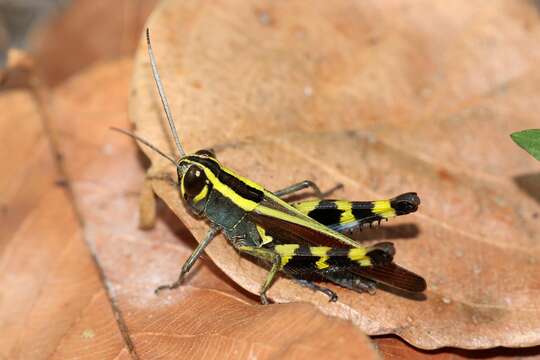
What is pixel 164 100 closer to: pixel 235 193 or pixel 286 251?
pixel 235 193

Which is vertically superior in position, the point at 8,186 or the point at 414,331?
the point at 8,186

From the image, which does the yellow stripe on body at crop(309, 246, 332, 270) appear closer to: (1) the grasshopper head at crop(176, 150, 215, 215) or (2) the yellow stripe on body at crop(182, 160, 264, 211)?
(2) the yellow stripe on body at crop(182, 160, 264, 211)

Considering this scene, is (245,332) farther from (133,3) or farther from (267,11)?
(133,3)

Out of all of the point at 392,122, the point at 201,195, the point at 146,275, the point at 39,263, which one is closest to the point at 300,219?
the point at 201,195

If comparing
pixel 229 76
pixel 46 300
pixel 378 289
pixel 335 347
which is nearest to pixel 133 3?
pixel 229 76

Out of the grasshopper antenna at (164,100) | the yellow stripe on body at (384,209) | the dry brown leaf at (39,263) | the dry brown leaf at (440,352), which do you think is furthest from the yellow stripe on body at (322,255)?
the dry brown leaf at (39,263)

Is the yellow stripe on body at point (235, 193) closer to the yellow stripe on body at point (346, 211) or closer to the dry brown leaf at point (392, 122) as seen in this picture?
the dry brown leaf at point (392, 122)

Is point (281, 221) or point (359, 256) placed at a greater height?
point (281, 221)
